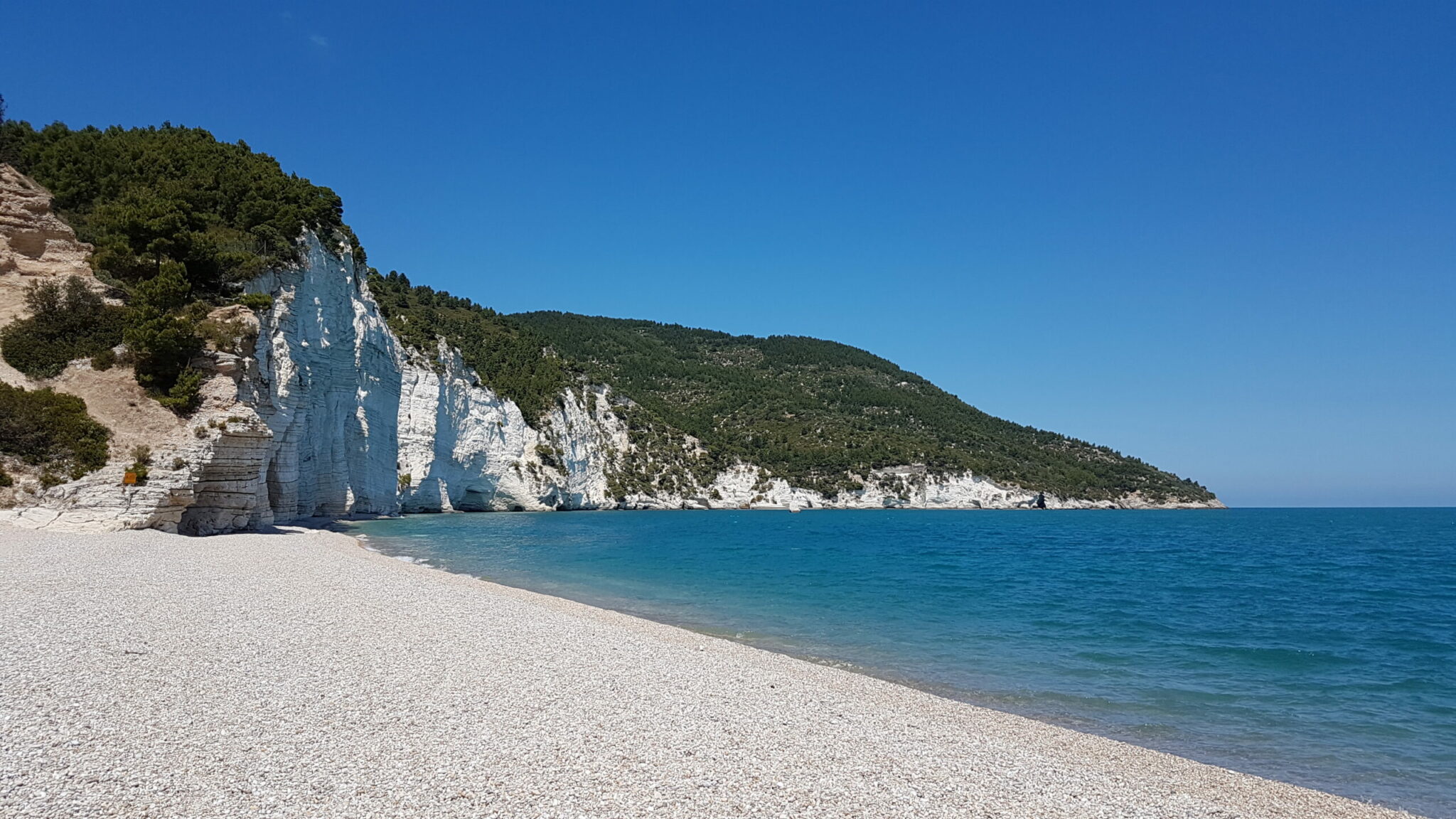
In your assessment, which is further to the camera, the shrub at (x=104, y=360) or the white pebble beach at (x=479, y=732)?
the shrub at (x=104, y=360)

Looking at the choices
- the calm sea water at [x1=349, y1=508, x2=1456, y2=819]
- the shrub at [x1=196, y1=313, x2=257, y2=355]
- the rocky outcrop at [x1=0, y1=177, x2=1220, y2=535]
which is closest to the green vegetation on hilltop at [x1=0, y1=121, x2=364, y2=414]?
the shrub at [x1=196, y1=313, x2=257, y2=355]

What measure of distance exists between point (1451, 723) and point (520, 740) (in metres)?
12.1

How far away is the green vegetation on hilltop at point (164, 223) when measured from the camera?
25.8 m

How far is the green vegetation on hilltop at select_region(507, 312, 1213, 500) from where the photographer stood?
107 m

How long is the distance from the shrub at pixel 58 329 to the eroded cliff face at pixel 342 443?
3.04ft

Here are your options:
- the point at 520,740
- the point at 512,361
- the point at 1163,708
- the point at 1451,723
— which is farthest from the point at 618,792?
the point at 512,361

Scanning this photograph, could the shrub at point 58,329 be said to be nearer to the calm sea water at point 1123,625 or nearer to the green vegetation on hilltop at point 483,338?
the calm sea water at point 1123,625

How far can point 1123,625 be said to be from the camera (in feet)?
55.9

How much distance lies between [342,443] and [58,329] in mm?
16362

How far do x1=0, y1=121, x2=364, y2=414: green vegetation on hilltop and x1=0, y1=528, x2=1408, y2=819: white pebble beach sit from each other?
53.4 ft

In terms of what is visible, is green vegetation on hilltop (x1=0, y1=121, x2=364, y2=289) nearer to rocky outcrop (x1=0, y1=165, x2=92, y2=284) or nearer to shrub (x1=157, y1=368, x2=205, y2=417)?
rocky outcrop (x1=0, y1=165, x2=92, y2=284)

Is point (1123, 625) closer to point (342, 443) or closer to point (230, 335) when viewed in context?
point (230, 335)

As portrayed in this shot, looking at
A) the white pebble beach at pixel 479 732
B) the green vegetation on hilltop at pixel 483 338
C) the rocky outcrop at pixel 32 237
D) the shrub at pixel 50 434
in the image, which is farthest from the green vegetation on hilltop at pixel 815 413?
the white pebble beach at pixel 479 732

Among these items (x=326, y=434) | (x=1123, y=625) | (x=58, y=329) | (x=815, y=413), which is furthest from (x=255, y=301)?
(x=815, y=413)
